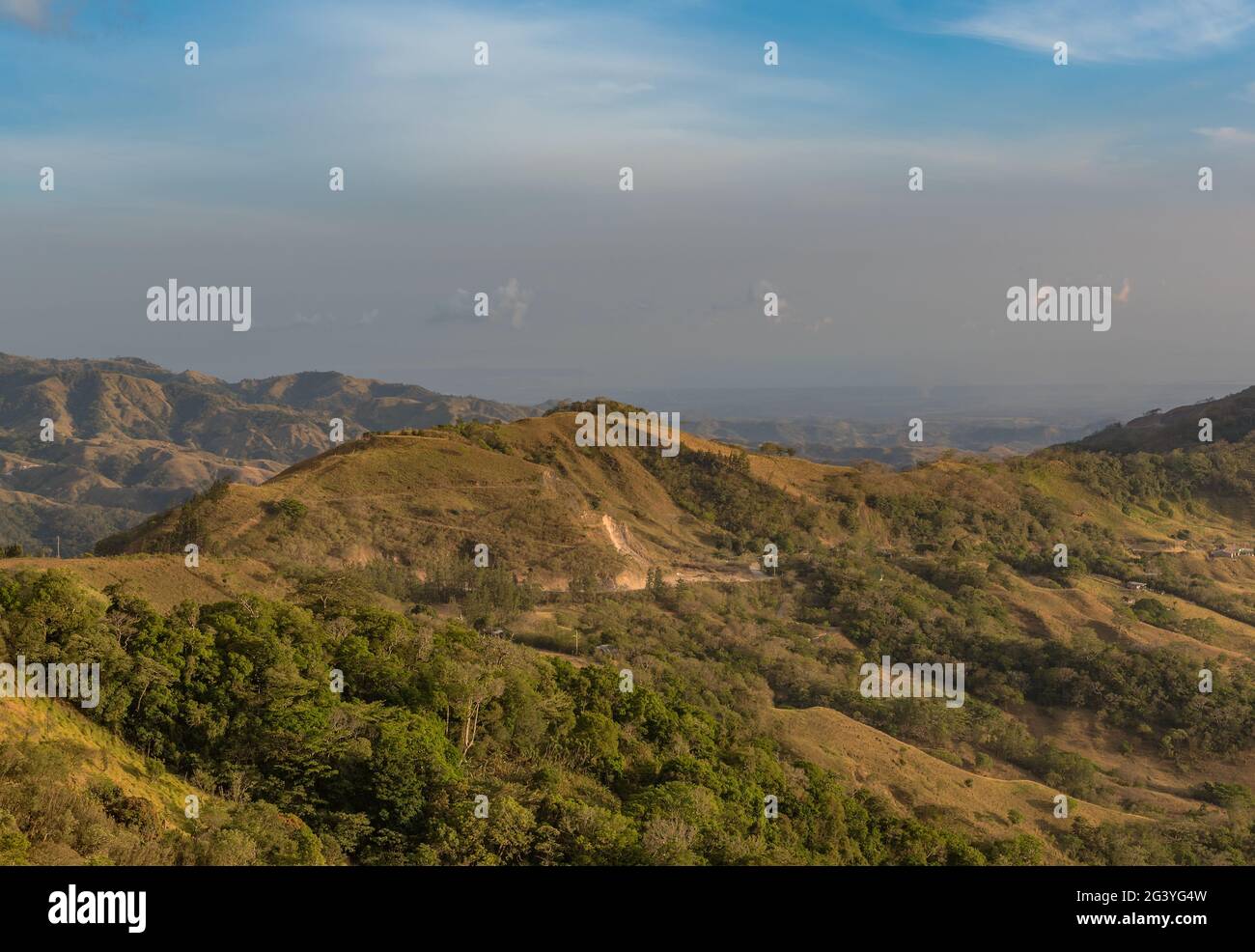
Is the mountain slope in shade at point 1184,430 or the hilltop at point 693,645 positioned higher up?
the mountain slope in shade at point 1184,430

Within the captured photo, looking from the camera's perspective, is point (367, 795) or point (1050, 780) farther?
point (1050, 780)

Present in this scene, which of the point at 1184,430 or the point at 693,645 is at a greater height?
the point at 1184,430

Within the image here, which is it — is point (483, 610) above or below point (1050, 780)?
above

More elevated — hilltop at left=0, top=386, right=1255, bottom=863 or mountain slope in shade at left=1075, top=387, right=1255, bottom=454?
mountain slope in shade at left=1075, top=387, right=1255, bottom=454

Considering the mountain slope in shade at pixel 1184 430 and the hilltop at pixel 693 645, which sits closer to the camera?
the hilltop at pixel 693 645

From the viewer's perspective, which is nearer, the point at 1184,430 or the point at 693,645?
the point at 693,645

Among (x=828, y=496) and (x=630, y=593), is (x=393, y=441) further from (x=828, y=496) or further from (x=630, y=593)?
(x=828, y=496)

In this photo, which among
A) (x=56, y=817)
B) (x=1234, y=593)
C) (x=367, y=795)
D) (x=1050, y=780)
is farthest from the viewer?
(x=1234, y=593)
